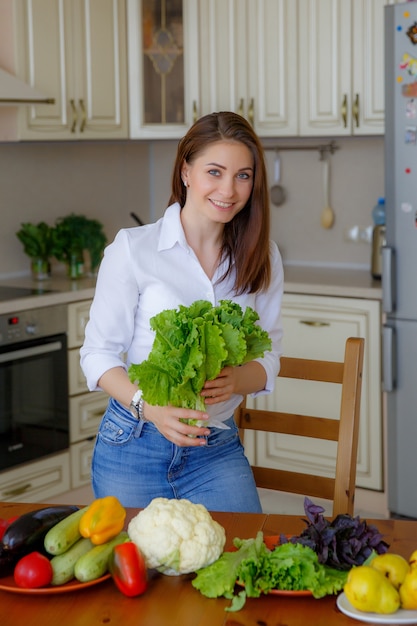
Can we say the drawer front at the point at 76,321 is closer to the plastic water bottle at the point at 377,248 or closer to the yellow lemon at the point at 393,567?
the plastic water bottle at the point at 377,248

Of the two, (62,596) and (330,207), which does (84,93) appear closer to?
(330,207)

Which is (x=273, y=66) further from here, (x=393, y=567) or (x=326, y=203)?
(x=393, y=567)

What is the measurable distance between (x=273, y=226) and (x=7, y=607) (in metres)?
3.42

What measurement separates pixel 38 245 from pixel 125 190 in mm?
867

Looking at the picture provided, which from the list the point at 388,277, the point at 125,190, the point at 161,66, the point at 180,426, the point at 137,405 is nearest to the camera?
the point at 180,426

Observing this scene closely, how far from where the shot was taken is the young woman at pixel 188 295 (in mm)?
2047

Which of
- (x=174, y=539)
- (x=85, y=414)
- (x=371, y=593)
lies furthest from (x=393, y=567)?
(x=85, y=414)

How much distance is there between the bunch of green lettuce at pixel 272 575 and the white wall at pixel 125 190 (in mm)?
2995

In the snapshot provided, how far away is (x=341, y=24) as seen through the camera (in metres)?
3.93

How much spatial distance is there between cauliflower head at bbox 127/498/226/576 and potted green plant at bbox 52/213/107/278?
9.30 ft

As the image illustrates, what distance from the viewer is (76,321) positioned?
3885 mm

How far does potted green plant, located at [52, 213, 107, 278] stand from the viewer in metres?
4.27

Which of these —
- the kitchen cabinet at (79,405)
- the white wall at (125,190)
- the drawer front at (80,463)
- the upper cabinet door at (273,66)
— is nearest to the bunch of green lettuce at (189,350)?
the kitchen cabinet at (79,405)

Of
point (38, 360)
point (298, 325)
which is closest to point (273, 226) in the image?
point (298, 325)
